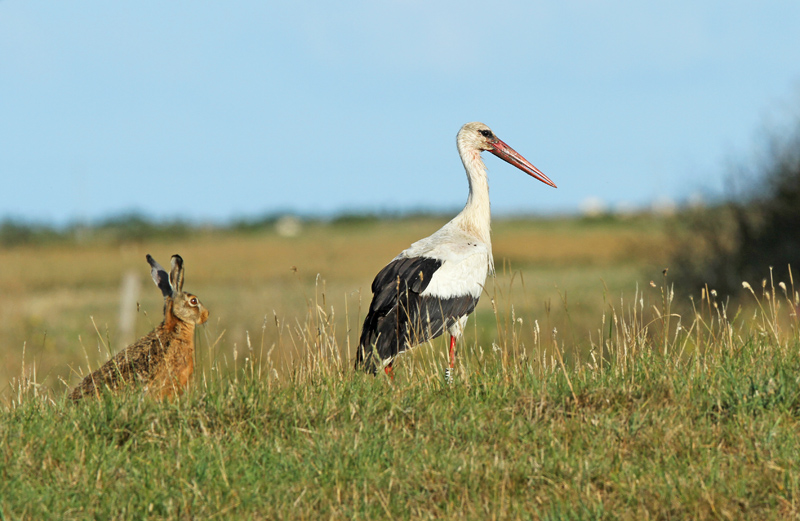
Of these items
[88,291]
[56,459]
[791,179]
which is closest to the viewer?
[56,459]

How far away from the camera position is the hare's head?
6.28 m

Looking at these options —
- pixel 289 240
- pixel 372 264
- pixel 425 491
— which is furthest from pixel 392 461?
pixel 289 240

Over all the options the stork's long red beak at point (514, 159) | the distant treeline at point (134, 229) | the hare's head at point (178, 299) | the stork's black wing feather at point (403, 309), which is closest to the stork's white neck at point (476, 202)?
the stork's long red beak at point (514, 159)

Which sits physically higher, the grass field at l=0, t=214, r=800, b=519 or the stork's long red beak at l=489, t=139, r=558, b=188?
the stork's long red beak at l=489, t=139, r=558, b=188

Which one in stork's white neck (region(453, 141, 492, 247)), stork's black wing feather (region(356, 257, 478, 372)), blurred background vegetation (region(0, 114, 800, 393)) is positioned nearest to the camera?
stork's black wing feather (region(356, 257, 478, 372))

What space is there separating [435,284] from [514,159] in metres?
1.94

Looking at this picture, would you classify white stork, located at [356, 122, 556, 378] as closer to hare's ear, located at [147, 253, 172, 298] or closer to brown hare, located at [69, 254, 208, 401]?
brown hare, located at [69, 254, 208, 401]

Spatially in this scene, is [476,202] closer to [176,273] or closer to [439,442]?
[176,273]

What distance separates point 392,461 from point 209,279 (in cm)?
4116

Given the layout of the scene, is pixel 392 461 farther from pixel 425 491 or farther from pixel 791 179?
pixel 791 179

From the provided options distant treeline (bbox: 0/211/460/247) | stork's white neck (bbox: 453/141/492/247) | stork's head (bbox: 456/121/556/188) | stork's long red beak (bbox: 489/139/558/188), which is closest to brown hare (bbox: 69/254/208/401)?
stork's white neck (bbox: 453/141/492/247)

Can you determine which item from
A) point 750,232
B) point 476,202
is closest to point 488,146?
point 476,202

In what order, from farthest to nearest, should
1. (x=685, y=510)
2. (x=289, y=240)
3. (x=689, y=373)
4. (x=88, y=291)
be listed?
1. (x=289, y=240)
2. (x=88, y=291)
3. (x=689, y=373)
4. (x=685, y=510)

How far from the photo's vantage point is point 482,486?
409cm
